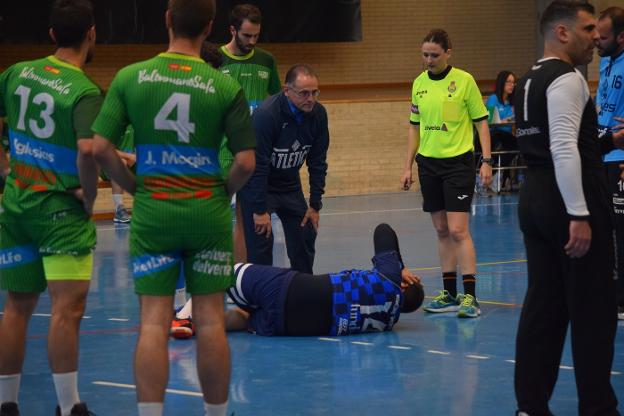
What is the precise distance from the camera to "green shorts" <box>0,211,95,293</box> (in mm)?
5355

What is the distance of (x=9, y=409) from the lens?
5.55 m

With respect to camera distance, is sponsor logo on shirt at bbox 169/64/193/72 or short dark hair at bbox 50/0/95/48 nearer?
sponsor logo on shirt at bbox 169/64/193/72

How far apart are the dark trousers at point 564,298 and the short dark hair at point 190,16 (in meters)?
1.60

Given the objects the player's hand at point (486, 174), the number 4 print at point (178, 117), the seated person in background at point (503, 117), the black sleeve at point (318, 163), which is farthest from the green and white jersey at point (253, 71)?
the seated person in background at point (503, 117)

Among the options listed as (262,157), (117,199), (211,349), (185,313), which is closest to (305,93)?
(262,157)

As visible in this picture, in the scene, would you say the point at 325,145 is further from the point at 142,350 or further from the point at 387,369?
the point at 142,350

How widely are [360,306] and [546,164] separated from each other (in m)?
2.74

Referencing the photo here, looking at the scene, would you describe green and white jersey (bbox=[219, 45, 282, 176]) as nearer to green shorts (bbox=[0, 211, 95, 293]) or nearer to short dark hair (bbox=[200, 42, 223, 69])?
short dark hair (bbox=[200, 42, 223, 69])

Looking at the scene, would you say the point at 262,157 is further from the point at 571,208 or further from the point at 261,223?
the point at 571,208

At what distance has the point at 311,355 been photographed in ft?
23.6

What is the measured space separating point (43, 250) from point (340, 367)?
217 centimetres

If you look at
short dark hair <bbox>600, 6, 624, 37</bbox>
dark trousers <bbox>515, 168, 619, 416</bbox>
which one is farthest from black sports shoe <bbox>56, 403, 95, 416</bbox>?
short dark hair <bbox>600, 6, 624, 37</bbox>

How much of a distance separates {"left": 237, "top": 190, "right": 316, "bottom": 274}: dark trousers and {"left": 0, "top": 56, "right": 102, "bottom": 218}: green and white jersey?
9.90 ft

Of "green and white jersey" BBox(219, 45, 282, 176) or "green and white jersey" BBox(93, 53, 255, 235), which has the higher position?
"green and white jersey" BBox(219, 45, 282, 176)
